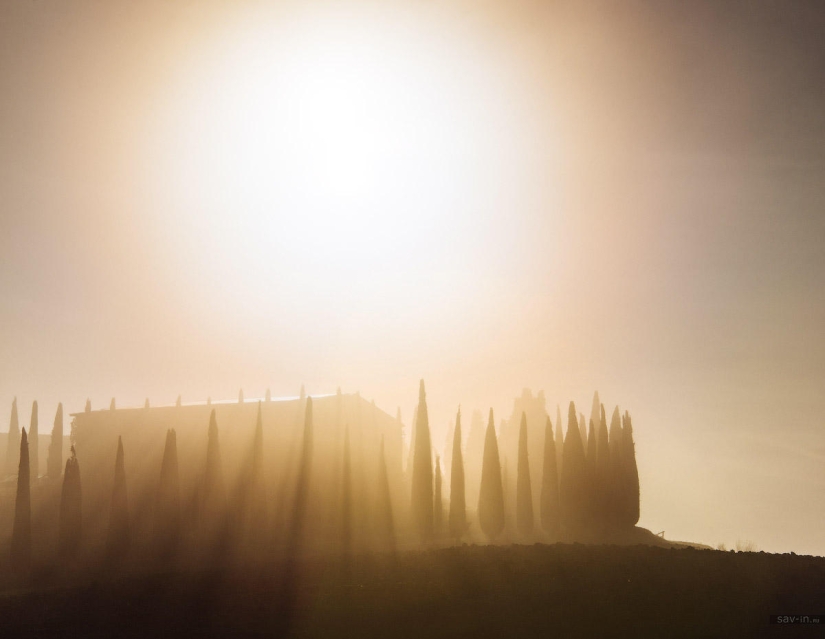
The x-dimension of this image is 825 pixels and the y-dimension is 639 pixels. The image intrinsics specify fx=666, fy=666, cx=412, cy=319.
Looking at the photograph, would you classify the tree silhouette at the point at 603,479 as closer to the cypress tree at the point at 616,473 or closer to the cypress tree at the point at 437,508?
the cypress tree at the point at 616,473

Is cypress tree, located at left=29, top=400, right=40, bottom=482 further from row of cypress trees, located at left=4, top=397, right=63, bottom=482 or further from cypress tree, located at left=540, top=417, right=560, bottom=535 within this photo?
cypress tree, located at left=540, top=417, right=560, bottom=535

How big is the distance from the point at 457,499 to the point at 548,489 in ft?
30.7

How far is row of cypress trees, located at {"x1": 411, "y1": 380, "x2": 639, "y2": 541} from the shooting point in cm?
5509

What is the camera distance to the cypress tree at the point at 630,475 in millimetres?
64225

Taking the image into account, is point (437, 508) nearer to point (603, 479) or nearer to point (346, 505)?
point (346, 505)

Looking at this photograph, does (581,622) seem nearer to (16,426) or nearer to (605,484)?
(605,484)

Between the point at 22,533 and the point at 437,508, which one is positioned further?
the point at 437,508

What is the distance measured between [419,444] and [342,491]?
7.76 metres

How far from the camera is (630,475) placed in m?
66.4

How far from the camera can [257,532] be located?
173 ft

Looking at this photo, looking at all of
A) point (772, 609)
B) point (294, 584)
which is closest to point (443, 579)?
point (294, 584)

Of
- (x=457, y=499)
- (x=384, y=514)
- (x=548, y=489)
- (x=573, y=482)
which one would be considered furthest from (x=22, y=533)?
(x=573, y=482)

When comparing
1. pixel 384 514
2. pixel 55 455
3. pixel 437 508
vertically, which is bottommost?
pixel 384 514

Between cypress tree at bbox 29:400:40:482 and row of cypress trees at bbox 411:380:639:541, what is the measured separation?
47820 mm
